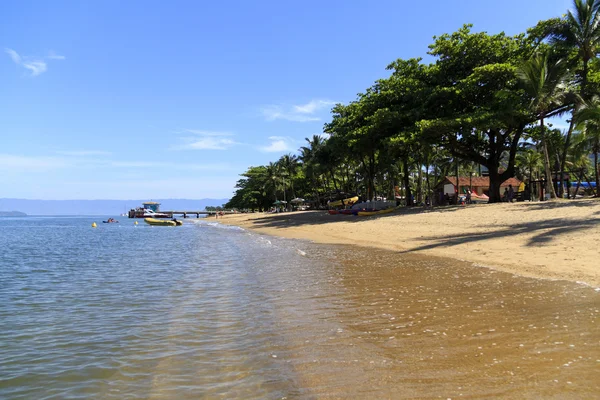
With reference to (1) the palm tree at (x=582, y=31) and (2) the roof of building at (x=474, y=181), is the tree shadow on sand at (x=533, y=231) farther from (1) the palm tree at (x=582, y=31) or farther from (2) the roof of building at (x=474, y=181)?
(2) the roof of building at (x=474, y=181)

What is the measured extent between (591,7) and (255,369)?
30.5m

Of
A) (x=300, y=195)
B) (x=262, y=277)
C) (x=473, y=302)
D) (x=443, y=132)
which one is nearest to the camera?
(x=473, y=302)

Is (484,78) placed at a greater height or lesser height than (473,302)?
greater

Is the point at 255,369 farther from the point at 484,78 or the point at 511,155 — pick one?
the point at 511,155

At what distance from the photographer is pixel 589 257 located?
1060cm

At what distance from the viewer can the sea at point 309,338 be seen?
4242mm

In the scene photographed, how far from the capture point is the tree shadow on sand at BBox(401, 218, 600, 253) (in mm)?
14422

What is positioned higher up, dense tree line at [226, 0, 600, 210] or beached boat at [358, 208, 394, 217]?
dense tree line at [226, 0, 600, 210]

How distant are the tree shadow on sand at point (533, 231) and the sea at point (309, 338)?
5.04 m

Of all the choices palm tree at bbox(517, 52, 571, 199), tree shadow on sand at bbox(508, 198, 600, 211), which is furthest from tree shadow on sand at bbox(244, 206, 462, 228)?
palm tree at bbox(517, 52, 571, 199)

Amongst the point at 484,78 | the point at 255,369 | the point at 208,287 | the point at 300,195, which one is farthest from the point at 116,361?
the point at 300,195

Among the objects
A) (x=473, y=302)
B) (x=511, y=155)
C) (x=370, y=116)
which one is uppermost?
(x=370, y=116)

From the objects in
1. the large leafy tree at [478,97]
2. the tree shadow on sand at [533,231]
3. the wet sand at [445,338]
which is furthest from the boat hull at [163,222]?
the wet sand at [445,338]

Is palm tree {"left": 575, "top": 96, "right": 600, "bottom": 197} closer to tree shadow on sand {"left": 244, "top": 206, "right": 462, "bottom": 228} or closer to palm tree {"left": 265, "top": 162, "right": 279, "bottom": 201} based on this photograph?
tree shadow on sand {"left": 244, "top": 206, "right": 462, "bottom": 228}
